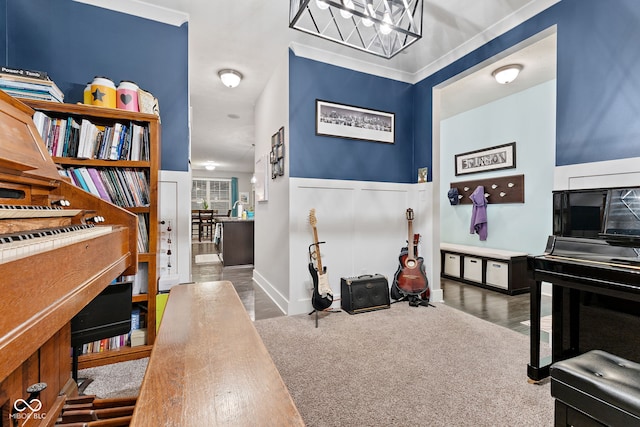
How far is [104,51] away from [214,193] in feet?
33.4

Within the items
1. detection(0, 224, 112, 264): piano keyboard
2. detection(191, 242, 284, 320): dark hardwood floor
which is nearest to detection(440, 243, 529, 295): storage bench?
detection(191, 242, 284, 320): dark hardwood floor

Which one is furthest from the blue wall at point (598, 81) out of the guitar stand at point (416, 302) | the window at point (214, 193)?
the window at point (214, 193)

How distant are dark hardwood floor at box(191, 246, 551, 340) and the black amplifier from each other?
700 millimetres

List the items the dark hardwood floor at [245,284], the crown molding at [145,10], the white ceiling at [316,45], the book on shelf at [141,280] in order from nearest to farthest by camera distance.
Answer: the book on shelf at [141,280]
the crown molding at [145,10]
the white ceiling at [316,45]
the dark hardwood floor at [245,284]

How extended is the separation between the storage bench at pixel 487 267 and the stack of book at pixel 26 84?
447 centimetres

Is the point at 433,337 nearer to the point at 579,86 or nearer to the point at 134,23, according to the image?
the point at 579,86

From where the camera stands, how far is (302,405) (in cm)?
152

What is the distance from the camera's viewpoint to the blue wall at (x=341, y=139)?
2959 millimetres

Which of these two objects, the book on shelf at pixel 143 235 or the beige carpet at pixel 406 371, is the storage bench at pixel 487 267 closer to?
the beige carpet at pixel 406 371

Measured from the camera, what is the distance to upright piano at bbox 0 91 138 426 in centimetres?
48

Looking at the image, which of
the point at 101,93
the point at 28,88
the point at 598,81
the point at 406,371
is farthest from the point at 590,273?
the point at 28,88

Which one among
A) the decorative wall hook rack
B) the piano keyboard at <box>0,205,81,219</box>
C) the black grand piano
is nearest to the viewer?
the piano keyboard at <box>0,205,81,219</box>

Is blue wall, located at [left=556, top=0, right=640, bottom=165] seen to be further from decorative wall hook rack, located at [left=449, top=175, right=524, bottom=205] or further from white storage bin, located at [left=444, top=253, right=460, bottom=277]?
white storage bin, located at [left=444, top=253, right=460, bottom=277]

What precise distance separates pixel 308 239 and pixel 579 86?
245 centimetres
